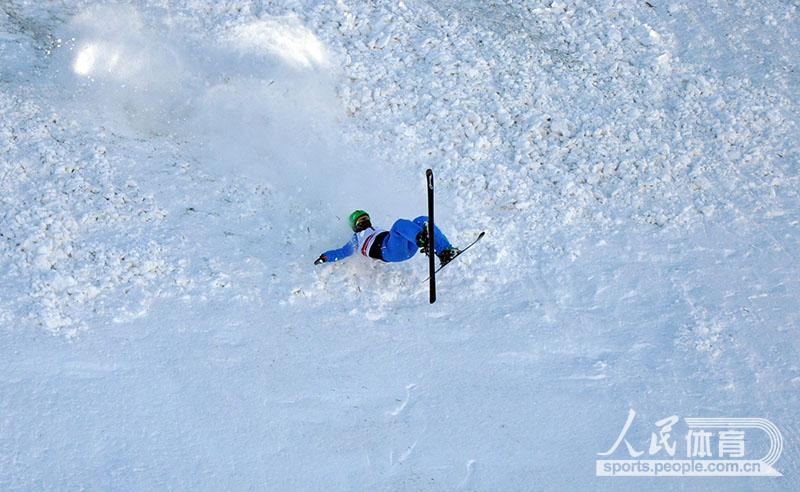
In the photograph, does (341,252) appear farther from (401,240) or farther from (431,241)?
(431,241)

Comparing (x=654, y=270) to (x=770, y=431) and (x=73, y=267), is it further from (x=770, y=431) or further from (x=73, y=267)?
(x=73, y=267)

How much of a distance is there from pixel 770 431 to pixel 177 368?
19.1 ft

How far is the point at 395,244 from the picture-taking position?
29.2ft

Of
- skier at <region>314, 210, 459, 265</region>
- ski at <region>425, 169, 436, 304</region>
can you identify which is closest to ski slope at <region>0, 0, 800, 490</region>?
ski at <region>425, 169, 436, 304</region>

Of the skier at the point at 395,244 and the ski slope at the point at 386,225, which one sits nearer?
the ski slope at the point at 386,225

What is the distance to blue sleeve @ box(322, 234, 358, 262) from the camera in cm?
896

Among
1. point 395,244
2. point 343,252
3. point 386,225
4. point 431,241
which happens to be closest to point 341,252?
point 343,252

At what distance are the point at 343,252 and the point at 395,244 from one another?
1.90 ft

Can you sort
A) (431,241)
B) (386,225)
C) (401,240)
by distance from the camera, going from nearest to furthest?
(431,241), (401,240), (386,225)

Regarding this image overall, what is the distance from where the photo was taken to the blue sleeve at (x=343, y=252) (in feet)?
29.4

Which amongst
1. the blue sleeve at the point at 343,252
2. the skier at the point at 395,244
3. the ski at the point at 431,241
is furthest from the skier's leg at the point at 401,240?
the blue sleeve at the point at 343,252

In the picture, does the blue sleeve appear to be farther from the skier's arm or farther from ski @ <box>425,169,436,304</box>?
ski @ <box>425,169,436,304</box>

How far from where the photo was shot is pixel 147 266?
354 inches

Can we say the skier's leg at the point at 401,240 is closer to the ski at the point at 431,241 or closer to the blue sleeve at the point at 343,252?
the ski at the point at 431,241
